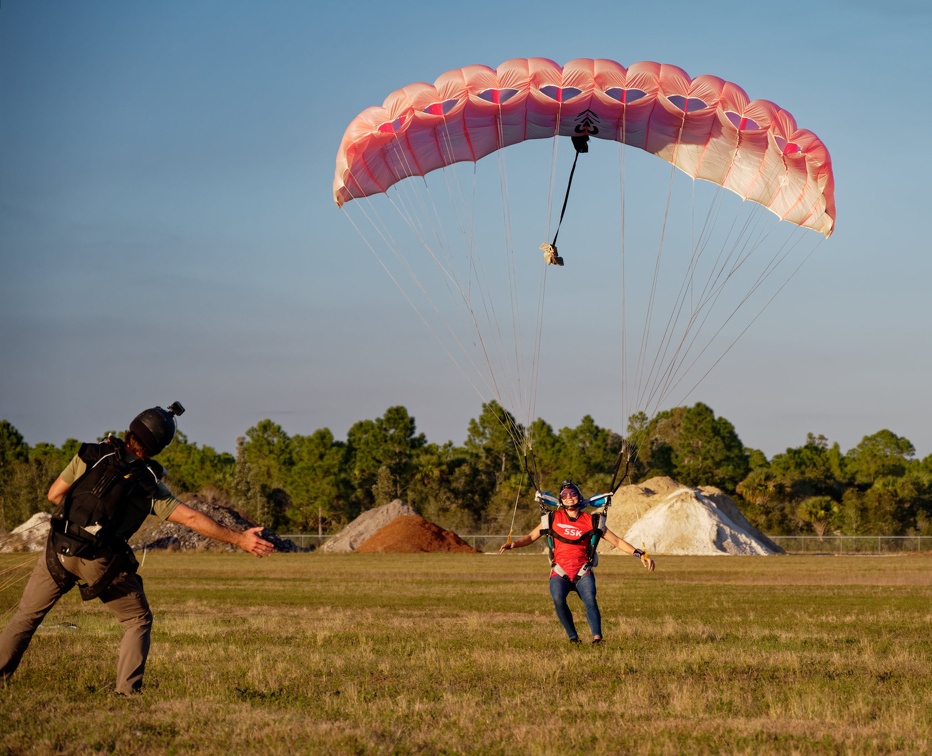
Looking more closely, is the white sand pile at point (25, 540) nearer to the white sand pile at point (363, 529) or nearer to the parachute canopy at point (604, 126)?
the white sand pile at point (363, 529)

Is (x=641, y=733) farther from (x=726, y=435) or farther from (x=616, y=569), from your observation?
(x=726, y=435)

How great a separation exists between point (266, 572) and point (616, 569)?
11.4 meters

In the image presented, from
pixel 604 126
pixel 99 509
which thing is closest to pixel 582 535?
pixel 99 509

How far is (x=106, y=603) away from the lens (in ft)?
27.6

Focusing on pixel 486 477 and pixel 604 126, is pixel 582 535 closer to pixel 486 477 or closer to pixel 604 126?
pixel 604 126

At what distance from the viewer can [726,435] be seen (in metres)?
106

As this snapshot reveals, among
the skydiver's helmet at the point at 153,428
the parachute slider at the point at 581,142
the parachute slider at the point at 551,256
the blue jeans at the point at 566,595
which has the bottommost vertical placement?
the blue jeans at the point at 566,595

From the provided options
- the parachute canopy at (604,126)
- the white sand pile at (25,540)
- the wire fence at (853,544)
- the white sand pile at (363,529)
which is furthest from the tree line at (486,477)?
the parachute canopy at (604,126)

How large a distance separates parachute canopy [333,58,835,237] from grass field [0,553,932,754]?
691 cm

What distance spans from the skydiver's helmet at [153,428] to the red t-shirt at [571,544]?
213 inches

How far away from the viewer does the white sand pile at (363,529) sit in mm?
60812

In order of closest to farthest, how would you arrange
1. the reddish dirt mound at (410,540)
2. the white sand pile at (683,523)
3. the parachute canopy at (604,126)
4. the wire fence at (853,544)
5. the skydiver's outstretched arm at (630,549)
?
the skydiver's outstretched arm at (630,549)
the parachute canopy at (604,126)
the white sand pile at (683,523)
the reddish dirt mound at (410,540)
the wire fence at (853,544)

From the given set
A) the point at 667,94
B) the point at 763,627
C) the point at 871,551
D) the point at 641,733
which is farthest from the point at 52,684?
the point at 871,551

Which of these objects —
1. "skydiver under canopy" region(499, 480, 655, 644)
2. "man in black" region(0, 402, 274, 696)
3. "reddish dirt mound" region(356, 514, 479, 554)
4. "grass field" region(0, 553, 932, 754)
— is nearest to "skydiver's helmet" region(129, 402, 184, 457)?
"man in black" region(0, 402, 274, 696)
